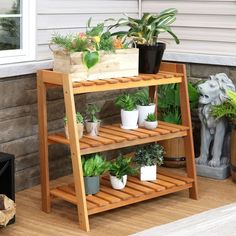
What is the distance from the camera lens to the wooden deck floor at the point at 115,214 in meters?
4.04

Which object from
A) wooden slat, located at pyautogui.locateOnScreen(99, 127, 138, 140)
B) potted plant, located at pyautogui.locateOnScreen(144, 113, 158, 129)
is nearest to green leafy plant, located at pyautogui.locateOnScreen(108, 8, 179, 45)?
potted plant, located at pyautogui.locateOnScreen(144, 113, 158, 129)

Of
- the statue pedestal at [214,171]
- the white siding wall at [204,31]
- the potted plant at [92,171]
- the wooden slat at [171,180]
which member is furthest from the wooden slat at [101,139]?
the white siding wall at [204,31]

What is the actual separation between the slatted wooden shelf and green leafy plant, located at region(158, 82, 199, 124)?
0.60 metres

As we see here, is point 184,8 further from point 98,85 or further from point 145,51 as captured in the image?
point 98,85

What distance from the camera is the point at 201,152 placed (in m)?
5.27

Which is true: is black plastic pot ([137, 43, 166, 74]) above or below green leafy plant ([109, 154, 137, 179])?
above

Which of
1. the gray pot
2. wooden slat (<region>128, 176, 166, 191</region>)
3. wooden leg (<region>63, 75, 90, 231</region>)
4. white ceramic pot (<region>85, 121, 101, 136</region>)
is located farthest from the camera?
wooden slat (<region>128, 176, 166, 191</region>)

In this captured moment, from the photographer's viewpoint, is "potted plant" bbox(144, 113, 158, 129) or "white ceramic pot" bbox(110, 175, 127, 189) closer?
"white ceramic pot" bbox(110, 175, 127, 189)

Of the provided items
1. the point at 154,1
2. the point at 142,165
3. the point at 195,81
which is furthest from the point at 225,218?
the point at 154,1

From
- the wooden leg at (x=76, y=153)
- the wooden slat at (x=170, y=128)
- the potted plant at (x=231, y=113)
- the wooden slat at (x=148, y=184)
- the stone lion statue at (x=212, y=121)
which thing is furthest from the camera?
the stone lion statue at (x=212, y=121)

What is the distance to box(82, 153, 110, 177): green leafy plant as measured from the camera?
4.26 metres

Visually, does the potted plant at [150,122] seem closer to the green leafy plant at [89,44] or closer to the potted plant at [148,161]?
the potted plant at [148,161]

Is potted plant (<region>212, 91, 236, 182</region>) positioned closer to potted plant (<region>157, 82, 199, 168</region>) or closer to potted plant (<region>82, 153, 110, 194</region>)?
potted plant (<region>157, 82, 199, 168</region>)

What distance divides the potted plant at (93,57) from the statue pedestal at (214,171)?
1.19 meters
